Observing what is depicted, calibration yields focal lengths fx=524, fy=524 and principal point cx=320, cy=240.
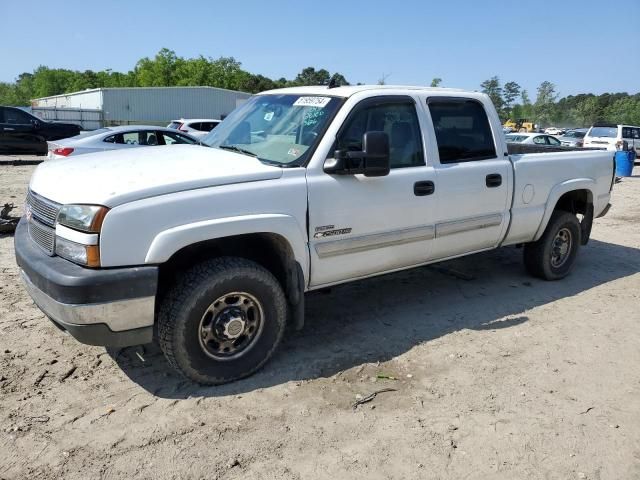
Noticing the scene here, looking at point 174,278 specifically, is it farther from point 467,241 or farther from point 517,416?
point 467,241

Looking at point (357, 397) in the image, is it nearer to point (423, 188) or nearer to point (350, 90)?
point (423, 188)

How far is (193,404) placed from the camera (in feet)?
10.6

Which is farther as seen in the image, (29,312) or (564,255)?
(564,255)

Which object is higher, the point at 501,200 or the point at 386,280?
the point at 501,200

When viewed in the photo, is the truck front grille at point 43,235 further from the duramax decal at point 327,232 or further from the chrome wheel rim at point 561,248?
the chrome wheel rim at point 561,248

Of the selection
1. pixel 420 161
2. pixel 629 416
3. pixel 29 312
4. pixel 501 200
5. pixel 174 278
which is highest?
pixel 420 161

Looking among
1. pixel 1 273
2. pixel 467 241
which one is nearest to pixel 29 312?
pixel 1 273

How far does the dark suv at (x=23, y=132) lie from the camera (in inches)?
655

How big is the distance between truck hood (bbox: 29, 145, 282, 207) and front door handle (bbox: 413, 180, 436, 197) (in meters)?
1.20

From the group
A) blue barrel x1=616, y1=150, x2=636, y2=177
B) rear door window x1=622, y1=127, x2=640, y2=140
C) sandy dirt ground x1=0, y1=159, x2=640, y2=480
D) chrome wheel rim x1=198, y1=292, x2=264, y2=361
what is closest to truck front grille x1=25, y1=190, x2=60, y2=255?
sandy dirt ground x1=0, y1=159, x2=640, y2=480

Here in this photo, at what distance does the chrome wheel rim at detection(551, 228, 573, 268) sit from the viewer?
5770 millimetres

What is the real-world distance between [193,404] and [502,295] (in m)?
3.42

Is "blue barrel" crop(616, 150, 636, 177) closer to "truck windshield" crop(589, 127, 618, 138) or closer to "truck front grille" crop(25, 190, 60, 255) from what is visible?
"truck windshield" crop(589, 127, 618, 138)

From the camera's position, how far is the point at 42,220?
3316 millimetres
